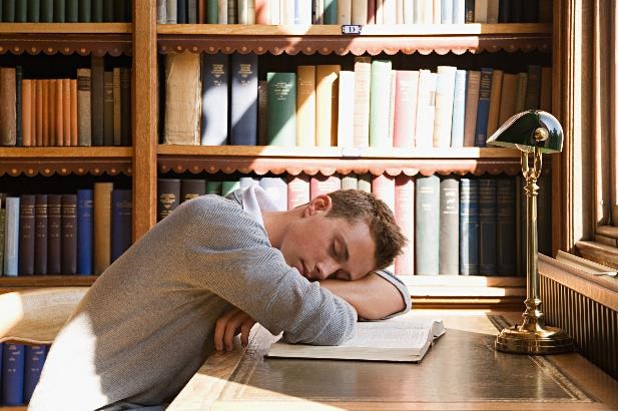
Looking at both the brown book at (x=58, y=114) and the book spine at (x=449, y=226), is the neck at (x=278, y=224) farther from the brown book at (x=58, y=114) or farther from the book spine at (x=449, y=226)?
the brown book at (x=58, y=114)

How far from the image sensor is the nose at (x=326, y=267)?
1.67m

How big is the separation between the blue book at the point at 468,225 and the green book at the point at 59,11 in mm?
1311

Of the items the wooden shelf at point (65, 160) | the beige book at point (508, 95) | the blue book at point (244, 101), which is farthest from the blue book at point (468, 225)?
the wooden shelf at point (65, 160)

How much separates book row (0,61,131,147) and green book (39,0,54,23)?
17cm

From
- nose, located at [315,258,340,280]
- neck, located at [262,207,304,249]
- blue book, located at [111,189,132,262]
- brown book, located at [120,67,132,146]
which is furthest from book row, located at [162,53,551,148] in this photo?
nose, located at [315,258,340,280]

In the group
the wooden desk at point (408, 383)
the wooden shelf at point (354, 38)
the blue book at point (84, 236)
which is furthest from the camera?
the blue book at point (84, 236)

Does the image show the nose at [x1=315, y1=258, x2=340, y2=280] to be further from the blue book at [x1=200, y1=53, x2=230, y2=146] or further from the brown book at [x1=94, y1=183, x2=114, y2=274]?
the brown book at [x1=94, y1=183, x2=114, y2=274]

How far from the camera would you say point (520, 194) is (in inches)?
110

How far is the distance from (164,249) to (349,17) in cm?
139

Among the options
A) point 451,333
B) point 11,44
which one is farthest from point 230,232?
point 11,44

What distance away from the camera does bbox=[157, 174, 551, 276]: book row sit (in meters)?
2.81

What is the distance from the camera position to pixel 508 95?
280 cm

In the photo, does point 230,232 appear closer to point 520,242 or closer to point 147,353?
point 147,353

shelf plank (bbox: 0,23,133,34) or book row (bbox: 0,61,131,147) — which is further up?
shelf plank (bbox: 0,23,133,34)
